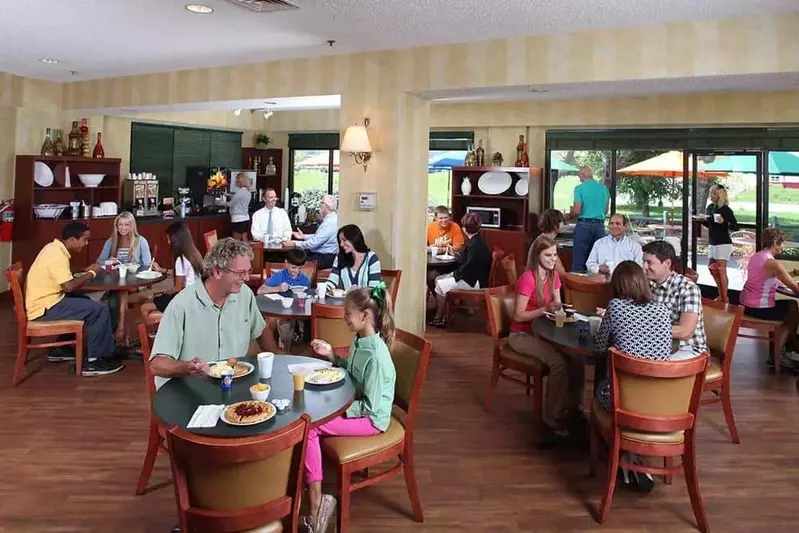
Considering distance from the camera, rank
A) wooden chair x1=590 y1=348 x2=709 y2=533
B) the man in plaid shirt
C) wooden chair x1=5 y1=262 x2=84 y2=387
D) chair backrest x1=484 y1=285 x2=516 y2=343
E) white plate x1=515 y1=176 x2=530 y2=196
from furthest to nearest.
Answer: white plate x1=515 y1=176 x2=530 y2=196
wooden chair x1=5 y1=262 x2=84 y2=387
chair backrest x1=484 y1=285 x2=516 y2=343
the man in plaid shirt
wooden chair x1=590 y1=348 x2=709 y2=533

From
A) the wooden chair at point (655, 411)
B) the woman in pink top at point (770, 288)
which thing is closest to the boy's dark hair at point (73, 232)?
the wooden chair at point (655, 411)

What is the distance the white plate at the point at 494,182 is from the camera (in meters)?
9.62

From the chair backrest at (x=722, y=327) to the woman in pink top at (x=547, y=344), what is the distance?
0.92 meters

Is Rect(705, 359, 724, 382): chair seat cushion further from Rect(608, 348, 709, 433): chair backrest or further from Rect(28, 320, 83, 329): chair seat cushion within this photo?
Rect(28, 320, 83, 329): chair seat cushion

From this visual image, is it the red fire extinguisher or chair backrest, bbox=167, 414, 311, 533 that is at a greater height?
the red fire extinguisher

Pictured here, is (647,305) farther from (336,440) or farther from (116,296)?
(116,296)

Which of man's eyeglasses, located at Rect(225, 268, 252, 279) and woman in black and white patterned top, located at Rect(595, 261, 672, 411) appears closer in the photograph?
man's eyeglasses, located at Rect(225, 268, 252, 279)

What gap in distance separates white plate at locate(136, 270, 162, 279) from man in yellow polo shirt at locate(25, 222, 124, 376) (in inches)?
15.7

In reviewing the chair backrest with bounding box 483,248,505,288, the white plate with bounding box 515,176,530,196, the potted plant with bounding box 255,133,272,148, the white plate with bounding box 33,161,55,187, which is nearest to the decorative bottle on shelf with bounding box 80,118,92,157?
the white plate with bounding box 33,161,55,187

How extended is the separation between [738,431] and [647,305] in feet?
5.80

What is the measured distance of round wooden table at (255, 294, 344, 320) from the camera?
13.9 ft

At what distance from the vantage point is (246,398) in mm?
2623

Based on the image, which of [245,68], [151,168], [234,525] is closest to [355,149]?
[245,68]

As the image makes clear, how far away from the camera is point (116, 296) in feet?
20.0
